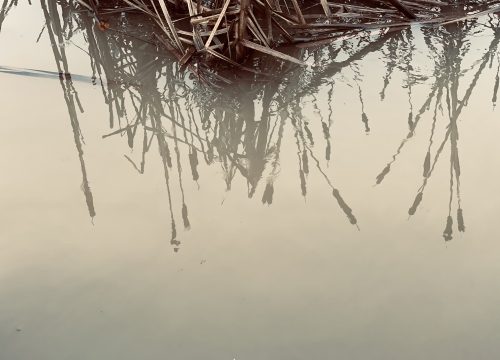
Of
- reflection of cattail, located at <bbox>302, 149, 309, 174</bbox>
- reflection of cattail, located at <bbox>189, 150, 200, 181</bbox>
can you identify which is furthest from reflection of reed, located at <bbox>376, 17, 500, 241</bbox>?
reflection of cattail, located at <bbox>189, 150, 200, 181</bbox>

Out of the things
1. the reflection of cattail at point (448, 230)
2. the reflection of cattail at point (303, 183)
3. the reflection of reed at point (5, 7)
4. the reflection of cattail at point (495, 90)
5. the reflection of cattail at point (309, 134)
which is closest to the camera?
the reflection of cattail at point (448, 230)

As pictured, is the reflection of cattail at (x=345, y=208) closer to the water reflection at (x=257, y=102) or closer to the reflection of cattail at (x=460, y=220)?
the water reflection at (x=257, y=102)

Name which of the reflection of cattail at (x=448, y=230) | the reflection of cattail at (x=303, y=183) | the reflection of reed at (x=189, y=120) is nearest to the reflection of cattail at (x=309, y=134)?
the reflection of reed at (x=189, y=120)

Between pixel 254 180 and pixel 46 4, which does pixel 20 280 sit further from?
pixel 46 4

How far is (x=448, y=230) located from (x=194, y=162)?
53cm

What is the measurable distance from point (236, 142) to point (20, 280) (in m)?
0.58

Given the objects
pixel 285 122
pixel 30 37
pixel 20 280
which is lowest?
pixel 20 280

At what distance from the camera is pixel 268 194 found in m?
1.27

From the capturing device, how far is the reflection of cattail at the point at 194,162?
52.1 inches

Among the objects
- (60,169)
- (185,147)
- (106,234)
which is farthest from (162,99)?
(106,234)

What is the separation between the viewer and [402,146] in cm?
138

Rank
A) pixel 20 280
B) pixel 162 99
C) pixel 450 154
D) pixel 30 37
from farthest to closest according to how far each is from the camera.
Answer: pixel 30 37 → pixel 162 99 → pixel 450 154 → pixel 20 280

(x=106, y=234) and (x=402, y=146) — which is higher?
(x=402, y=146)

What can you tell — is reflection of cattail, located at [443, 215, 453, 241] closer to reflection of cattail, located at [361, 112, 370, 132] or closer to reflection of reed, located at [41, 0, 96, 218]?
reflection of cattail, located at [361, 112, 370, 132]
